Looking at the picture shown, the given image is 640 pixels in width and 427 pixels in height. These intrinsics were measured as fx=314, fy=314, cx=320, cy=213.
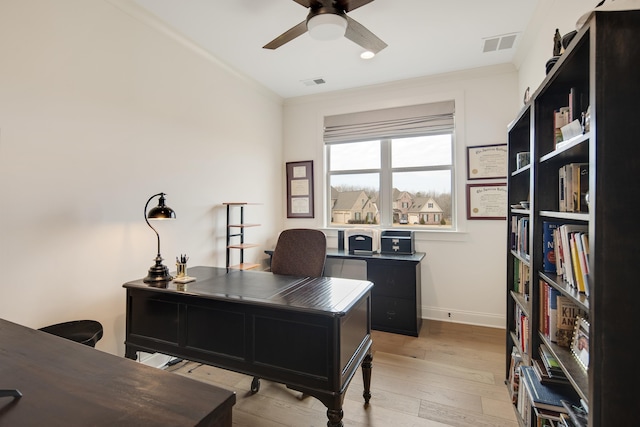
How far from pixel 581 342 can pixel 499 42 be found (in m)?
2.69

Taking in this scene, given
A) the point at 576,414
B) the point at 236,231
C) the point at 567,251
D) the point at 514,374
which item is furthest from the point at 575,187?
the point at 236,231

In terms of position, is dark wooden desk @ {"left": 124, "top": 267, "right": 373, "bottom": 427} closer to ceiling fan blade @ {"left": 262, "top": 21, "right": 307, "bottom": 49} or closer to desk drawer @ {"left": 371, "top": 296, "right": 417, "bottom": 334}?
desk drawer @ {"left": 371, "top": 296, "right": 417, "bottom": 334}

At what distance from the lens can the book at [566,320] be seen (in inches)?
52.1

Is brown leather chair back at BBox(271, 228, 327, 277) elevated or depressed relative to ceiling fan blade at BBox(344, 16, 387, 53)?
depressed

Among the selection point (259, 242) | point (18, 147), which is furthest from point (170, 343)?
point (259, 242)

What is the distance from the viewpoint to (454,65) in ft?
10.8

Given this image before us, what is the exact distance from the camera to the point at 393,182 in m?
3.88

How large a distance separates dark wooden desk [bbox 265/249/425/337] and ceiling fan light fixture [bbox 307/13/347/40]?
210 cm

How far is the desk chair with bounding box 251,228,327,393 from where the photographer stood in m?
2.41

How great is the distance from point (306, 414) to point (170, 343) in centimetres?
95

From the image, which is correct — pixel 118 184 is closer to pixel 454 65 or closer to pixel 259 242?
pixel 259 242

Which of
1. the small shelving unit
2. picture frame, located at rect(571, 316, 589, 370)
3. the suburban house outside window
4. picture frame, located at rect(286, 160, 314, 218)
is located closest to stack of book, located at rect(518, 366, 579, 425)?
picture frame, located at rect(571, 316, 589, 370)

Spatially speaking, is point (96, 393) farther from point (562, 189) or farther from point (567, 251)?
point (562, 189)

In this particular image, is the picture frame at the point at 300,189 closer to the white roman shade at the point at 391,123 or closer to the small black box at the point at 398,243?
the white roman shade at the point at 391,123
